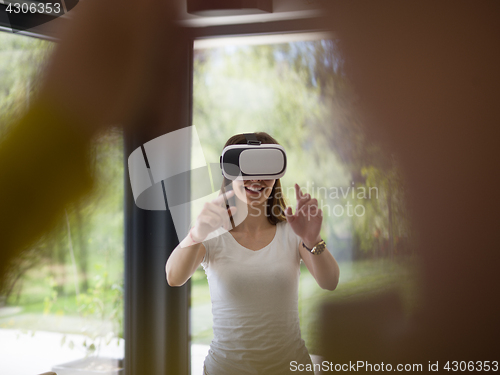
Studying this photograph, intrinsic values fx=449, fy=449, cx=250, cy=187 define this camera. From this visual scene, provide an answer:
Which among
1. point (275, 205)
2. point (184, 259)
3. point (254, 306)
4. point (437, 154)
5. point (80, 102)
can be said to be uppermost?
point (80, 102)

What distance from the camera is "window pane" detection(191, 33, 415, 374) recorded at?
1623mm

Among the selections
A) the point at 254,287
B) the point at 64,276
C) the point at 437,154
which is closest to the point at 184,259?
the point at 254,287

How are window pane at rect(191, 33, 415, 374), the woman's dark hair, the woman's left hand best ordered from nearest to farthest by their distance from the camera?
1. the woman's left hand
2. the woman's dark hair
3. window pane at rect(191, 33, 415, 374)

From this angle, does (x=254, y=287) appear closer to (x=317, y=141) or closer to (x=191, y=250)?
(x=191, y=250)

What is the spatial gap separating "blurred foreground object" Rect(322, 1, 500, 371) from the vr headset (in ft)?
2.59

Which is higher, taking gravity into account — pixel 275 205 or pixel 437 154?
pixel 437 154

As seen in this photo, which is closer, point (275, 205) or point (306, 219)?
point (306, 219)

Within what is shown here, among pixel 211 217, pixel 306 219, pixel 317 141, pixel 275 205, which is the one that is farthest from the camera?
pixel 317 141

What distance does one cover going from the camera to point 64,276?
1.60 meters

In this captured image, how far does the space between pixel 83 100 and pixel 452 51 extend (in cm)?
131

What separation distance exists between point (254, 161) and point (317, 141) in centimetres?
80

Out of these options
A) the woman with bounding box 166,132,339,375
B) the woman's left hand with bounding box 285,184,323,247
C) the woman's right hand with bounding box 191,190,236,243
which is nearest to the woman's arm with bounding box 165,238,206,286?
the woman with bounding box 166,132,339,375

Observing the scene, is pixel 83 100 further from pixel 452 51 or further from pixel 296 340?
pixel 452 51

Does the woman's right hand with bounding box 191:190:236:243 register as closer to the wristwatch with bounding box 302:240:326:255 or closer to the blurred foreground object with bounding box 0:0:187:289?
the wristwatch with bounding box 302:240:326:255
